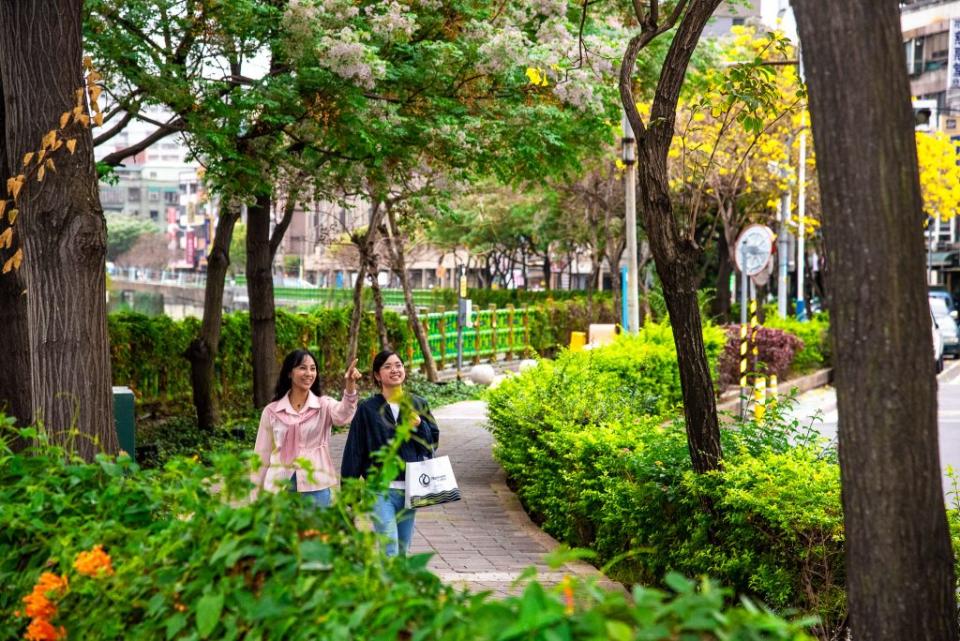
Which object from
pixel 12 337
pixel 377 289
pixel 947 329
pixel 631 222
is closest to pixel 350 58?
pixel 12 337

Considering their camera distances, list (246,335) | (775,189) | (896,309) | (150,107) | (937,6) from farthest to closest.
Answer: (937,6), (775,189), (246,335), (150,107), (896,309)

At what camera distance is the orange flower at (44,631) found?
3418mm

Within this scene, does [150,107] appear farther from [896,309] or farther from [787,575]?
[896,309]

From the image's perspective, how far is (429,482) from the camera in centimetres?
700

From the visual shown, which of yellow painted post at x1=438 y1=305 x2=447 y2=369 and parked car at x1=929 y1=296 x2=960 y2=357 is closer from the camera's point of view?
yellow painted post at x1=438 y1=305 x2=447 y2=369

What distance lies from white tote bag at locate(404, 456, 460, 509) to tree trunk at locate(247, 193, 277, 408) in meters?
11.2

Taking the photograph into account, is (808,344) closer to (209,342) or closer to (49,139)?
(209,342)

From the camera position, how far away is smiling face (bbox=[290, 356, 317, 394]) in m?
7.58

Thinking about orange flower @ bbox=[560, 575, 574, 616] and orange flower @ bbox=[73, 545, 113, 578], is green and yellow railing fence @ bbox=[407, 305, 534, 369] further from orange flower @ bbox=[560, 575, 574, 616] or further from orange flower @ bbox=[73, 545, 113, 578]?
orange flower @ bbox=[560, 575, 574, 616]

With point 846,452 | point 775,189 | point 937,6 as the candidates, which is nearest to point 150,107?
point 846,452

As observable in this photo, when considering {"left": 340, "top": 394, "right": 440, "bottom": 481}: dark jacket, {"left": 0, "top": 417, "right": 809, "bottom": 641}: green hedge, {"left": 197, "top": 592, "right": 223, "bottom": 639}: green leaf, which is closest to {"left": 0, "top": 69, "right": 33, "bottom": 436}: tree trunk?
{"left": 340, "top": 394, "right": 440, "bottom": 481}: dark jacket

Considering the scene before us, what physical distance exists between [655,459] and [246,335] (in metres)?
12.4

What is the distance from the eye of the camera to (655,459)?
28.0 ft

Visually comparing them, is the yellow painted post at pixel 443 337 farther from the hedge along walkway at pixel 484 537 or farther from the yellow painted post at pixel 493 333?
the hedge along walkway at pixel 484 537
